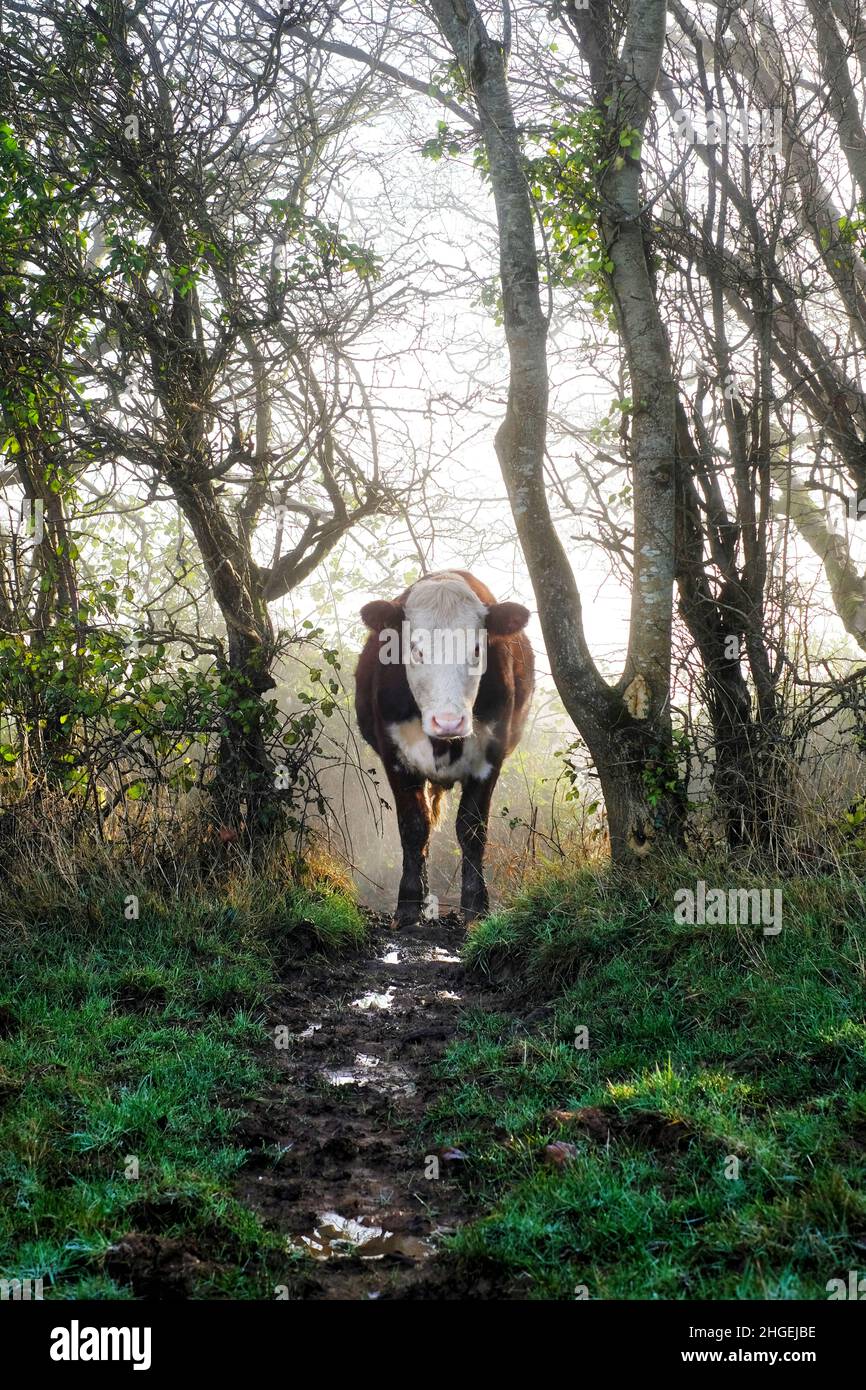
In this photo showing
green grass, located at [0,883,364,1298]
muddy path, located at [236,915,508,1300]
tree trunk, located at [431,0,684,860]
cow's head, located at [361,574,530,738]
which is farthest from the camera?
cow's head, located at [361,574,530,738]

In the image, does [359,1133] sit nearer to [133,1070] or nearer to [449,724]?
[133,1070]

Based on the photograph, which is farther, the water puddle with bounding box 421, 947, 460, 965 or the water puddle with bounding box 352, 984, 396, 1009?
the water puddle with bounding box 421, 947, 460, 965

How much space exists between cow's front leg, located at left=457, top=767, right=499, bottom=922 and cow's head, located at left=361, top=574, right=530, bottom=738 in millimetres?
790

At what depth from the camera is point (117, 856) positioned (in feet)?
22.5

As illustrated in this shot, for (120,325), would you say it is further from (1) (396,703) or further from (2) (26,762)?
(1) (396,703)

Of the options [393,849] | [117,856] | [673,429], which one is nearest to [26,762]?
[117,856]

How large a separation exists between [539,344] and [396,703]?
3.24m

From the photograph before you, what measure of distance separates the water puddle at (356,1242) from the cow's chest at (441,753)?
5.53 meters

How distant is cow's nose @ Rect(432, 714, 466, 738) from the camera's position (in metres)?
7.94
